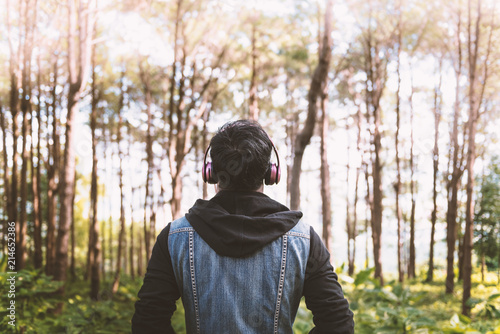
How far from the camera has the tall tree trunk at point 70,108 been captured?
17.5ft

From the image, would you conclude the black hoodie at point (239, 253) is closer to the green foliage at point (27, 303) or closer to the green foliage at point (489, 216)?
the green foliage at point (27, 303)

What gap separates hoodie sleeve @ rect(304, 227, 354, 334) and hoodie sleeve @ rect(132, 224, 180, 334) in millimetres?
490

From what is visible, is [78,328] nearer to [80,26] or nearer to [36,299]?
[36,299]

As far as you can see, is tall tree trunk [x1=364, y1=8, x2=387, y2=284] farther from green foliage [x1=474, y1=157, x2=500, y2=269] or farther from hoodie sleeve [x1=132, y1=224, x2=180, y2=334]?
hoodie sleeve [x1=132, y1=224, x2=180, y2=334]

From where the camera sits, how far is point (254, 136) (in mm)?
1367

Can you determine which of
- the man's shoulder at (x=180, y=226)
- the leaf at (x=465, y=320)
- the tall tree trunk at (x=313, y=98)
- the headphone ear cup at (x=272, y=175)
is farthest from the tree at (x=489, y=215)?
the man's shoulder at (x=180, y=226)

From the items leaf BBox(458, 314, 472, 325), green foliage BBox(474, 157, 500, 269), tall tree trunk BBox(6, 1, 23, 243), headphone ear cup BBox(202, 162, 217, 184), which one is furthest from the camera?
green foliage BBox(474, 157, 500, 269)

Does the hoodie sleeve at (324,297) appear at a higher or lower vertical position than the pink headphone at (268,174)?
lower

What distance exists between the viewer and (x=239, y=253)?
1.26 meters

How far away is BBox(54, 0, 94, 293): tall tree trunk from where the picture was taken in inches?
210

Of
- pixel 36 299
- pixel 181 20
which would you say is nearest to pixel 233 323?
pixel 36 299

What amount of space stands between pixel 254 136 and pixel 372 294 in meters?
6.05

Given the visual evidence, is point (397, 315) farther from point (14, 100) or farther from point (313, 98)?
point (14, 100)

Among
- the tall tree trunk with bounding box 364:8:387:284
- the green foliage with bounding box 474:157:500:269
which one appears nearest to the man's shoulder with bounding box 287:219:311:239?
the tall tree trunk with bounding box 364:8:387:284
